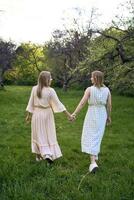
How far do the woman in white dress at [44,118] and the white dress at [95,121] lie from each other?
701 mm

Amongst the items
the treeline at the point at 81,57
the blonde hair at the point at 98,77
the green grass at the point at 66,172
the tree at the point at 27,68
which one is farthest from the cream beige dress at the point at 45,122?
the tree at the point at 27,68

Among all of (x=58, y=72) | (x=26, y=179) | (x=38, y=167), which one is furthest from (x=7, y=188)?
(x=58, y=72)

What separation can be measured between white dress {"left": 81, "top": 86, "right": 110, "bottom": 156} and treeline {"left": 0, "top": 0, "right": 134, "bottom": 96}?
12.7 meters

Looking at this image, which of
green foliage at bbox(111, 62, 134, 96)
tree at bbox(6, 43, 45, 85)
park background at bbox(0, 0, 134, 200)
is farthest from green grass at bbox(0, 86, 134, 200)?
tree at bbox(6, 43, 45, 85)

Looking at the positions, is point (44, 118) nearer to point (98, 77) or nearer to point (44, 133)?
point (44, 133)

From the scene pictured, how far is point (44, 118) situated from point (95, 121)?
115cm

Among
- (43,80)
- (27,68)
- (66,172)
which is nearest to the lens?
(66,172)

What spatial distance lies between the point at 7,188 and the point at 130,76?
1651cm

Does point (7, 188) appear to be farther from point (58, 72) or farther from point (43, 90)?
point (58, 72)

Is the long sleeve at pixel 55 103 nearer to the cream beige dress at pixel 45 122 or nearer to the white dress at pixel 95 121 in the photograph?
the cream beige dress at pixel 45 122

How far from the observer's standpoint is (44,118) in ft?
31.2

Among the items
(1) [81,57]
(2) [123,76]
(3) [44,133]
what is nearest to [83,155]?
(3) [44,133]

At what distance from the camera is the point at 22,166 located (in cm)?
854

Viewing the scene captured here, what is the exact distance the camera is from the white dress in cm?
912
